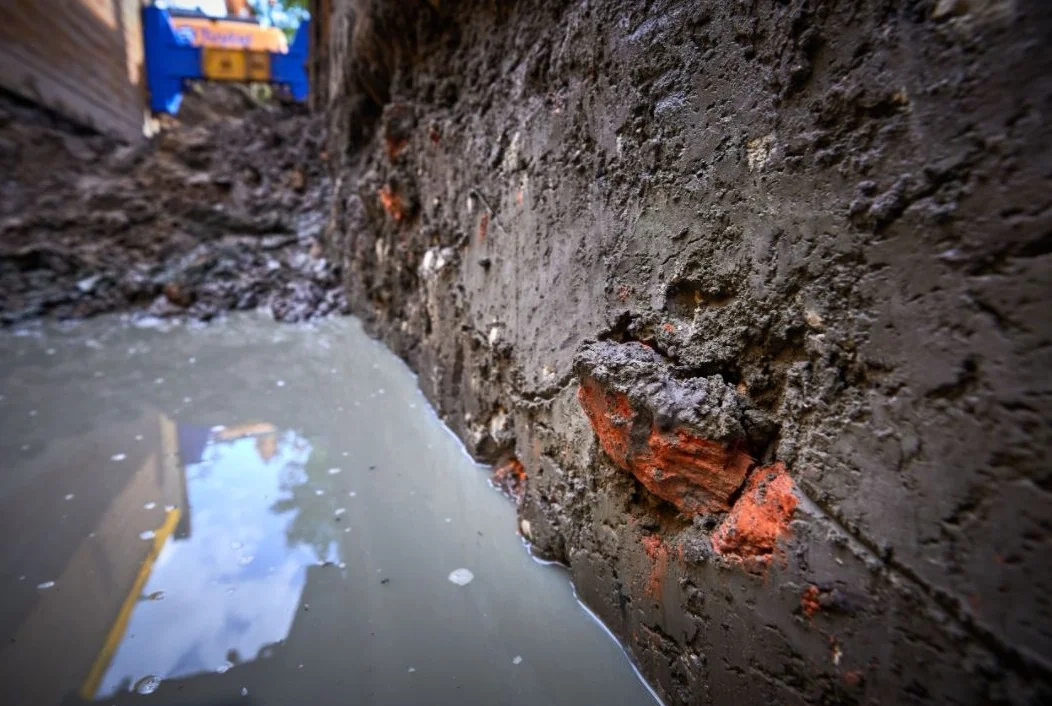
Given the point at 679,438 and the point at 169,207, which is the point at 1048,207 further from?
the point at 169,207

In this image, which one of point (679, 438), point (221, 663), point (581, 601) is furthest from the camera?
point (581, 601)

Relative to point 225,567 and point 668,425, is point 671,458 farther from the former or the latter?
point 225,567

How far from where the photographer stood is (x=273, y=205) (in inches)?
297

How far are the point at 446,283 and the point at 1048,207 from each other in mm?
2542

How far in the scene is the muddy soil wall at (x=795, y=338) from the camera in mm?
649

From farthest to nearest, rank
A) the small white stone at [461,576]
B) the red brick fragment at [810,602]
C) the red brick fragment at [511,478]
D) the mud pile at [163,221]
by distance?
1. the mud pile at [163,221]
2. the red brick fragment at [511,478]
3. the small white stone at [461,576]
4. the red brick fragment at [810,602]

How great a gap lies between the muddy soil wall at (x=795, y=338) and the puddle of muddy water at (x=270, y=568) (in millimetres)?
277

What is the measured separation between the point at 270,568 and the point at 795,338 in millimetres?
1705

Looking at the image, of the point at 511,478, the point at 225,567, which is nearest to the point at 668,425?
the point at 511,478

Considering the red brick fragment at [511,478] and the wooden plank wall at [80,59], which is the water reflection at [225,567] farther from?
the wooden plank wall at [80,59]

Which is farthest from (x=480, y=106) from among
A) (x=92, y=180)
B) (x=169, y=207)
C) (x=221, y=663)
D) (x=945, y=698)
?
(x=92, y=180)

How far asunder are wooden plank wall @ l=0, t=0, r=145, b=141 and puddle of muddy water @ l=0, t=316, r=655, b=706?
6542 millimetres

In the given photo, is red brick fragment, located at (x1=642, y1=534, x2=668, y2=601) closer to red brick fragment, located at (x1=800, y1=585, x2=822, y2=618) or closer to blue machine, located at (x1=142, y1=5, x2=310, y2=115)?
red brick fragment, located at (x1=800, y1=585, x2=822, y2=618)

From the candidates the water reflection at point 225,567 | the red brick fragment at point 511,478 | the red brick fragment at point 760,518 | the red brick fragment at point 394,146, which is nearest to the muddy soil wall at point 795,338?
the red brick fragment at point 760,518
